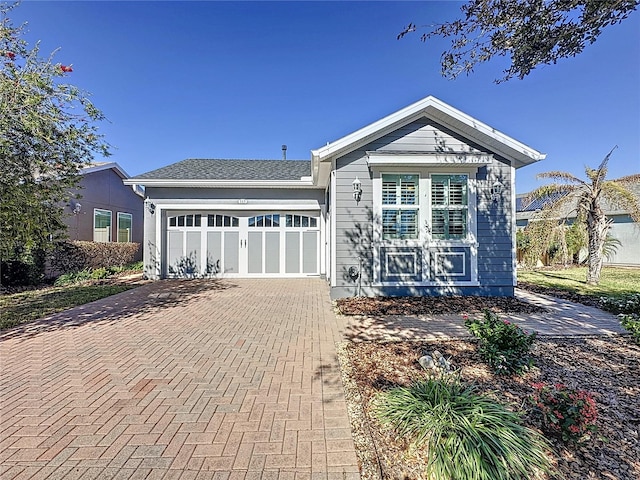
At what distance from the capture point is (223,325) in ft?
18.6

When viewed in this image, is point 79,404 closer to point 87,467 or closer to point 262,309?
point 87,467

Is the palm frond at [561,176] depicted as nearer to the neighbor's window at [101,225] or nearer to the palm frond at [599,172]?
the palm frond at [599,172]

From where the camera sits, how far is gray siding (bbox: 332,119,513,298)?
7.78 m

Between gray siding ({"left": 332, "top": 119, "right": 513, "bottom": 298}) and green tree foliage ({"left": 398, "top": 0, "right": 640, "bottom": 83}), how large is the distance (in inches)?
128

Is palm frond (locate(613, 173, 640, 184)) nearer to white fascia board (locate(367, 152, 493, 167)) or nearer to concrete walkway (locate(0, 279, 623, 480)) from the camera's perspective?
white fascia board (locate(367, 152, 493, 167))

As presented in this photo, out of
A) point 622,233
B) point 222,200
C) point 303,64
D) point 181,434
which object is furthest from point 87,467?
point 622,233

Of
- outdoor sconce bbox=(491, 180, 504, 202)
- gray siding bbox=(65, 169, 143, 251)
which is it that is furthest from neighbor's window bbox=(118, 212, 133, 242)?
outdoor sconce bbox=(491, 180, 504, 202)

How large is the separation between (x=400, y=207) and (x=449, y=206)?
4.23 feet

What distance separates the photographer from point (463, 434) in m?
2.17

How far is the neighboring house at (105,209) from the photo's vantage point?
1342 cm

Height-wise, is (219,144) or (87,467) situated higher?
(219,144)

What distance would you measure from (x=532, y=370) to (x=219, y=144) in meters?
17.7

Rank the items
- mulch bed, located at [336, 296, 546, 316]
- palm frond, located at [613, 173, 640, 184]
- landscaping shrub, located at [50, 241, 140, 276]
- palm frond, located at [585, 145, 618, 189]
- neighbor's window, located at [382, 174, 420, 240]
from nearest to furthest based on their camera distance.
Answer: mulch bed, located at [336, 296, 546, 316]
neighbor's window, located at [382, 174, 420, 240]
palm frond, located at [585, 145, 618, 189]
palm frond, located at [613, 173, 640, 184]
landscaping shrub, located at [50, 241, 140, 276]

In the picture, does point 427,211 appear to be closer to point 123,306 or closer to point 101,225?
point 123,306
